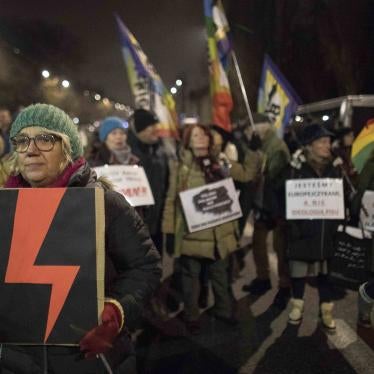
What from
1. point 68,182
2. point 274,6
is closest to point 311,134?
point 68,182

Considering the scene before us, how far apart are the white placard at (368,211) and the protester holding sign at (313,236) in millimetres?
427

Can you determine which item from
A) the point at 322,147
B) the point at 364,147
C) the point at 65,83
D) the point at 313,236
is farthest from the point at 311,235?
the point at 65,83

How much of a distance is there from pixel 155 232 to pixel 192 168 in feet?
2.43

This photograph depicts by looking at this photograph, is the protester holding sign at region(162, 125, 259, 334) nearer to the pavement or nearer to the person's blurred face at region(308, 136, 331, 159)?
the pavement

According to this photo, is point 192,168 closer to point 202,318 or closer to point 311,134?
point 311,134

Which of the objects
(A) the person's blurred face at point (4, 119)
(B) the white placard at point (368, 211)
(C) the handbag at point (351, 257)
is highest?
(A) the person's blurred face at point (4, 119)

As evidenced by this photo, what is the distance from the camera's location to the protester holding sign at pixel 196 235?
15.8 feet

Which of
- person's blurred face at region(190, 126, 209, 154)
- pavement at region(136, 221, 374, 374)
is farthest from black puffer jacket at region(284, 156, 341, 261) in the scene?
person's blurred face at region(190, 126, 209, 154)

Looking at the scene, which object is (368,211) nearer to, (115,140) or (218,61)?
(115,140)

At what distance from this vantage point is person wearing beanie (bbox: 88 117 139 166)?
15.8 ft

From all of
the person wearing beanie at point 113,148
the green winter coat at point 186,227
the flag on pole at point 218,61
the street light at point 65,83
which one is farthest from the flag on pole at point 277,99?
the street light at point 65,83

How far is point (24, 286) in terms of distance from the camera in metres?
1.73

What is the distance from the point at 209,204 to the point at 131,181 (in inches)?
30.2

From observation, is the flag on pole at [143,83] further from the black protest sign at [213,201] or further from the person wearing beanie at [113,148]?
the black protest sign at [213,201]
